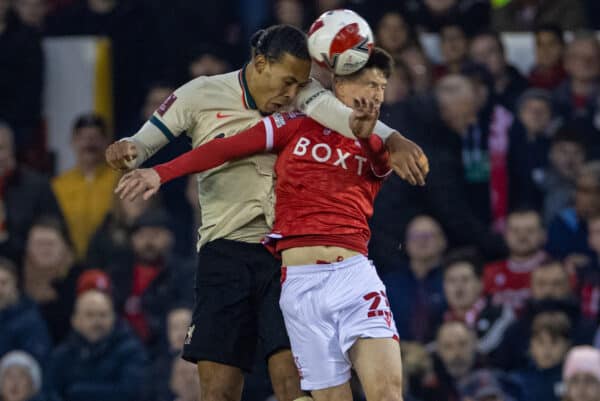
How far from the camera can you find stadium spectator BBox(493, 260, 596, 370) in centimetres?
1009

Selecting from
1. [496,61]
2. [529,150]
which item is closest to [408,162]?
[529,150]

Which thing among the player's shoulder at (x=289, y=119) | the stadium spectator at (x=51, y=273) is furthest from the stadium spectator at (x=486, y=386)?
the player's shoulder at (x=289, y=119)

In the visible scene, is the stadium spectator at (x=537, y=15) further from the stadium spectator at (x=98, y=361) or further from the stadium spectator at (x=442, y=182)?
the stadium spectator at (x=98, y=361)

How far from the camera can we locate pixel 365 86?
679 cm

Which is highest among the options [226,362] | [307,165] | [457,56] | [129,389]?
[457,56]

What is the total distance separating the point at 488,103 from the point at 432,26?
1209 millimetres

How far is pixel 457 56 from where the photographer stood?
465 inches

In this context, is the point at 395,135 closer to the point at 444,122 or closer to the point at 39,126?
the point at 444,122

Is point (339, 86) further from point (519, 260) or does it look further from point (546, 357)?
point (519, 260)

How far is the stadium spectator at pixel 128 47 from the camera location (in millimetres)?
12742

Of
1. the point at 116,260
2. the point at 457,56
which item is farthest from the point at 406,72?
the point at 116,260

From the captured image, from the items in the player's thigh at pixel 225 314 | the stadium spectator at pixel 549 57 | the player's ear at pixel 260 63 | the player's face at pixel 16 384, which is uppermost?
the stadium spectator at pixel 549 57

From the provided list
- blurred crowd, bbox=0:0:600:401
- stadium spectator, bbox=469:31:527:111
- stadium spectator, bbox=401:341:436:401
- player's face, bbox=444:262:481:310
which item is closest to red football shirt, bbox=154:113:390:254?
blurred crowd, bbox=0:0:600:401

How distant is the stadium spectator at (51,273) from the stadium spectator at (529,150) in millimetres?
3141
